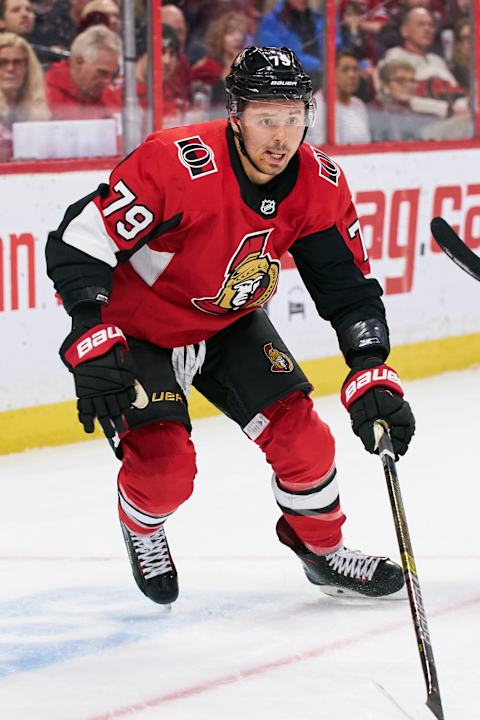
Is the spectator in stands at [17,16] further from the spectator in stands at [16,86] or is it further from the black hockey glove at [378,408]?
the black hockey glove at [378,408]

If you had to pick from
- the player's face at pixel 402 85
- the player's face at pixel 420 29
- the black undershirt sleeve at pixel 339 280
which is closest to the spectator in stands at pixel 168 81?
the player's face at pixel 402 85

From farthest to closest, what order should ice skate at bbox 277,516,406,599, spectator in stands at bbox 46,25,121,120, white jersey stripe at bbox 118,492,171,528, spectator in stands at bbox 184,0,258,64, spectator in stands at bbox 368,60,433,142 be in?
spectator in stands at bbox 368,60,433,142 → spectator in stands at bbox 184,0,258,64 → spectator in stands at bbox 46,25,121,120 → ice skate at bbox 277,516,406,599 → white jersey stripe at bbox 118,492,171,528

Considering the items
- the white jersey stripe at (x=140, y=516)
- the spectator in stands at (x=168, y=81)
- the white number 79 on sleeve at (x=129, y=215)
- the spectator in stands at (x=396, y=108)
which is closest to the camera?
the white number 79 on sleeve at (x=129, y=215)

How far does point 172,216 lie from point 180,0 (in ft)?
8.45

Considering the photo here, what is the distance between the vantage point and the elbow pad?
2809 millimetres

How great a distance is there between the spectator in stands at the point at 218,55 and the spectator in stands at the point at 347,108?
1.42 feet

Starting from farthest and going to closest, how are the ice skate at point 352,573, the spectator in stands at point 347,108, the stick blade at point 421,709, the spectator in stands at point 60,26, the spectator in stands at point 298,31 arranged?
1. the spectator in stands at point 347,108
2. the spectator in stands at point 298,31
3. the spectator in stands at point 60,26
4. the ice skate at point 352,573
5. the stick blade at point 421,709

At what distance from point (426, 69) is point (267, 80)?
349cm

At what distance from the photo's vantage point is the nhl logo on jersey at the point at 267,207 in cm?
274

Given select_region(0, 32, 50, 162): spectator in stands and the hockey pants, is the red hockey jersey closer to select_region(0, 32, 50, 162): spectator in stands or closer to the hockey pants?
the hockey pants

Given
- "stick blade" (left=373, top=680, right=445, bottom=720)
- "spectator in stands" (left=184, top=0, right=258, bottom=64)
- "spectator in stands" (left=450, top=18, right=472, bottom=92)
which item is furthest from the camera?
"spectator in stands" (left=450, top=18, right=472, bottom=92)

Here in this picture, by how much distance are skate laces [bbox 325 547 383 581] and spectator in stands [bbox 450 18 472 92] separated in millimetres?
3504

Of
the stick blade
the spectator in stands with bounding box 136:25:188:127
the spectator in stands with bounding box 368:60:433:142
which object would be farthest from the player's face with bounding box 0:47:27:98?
the stick blade

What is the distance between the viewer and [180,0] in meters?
5.07
